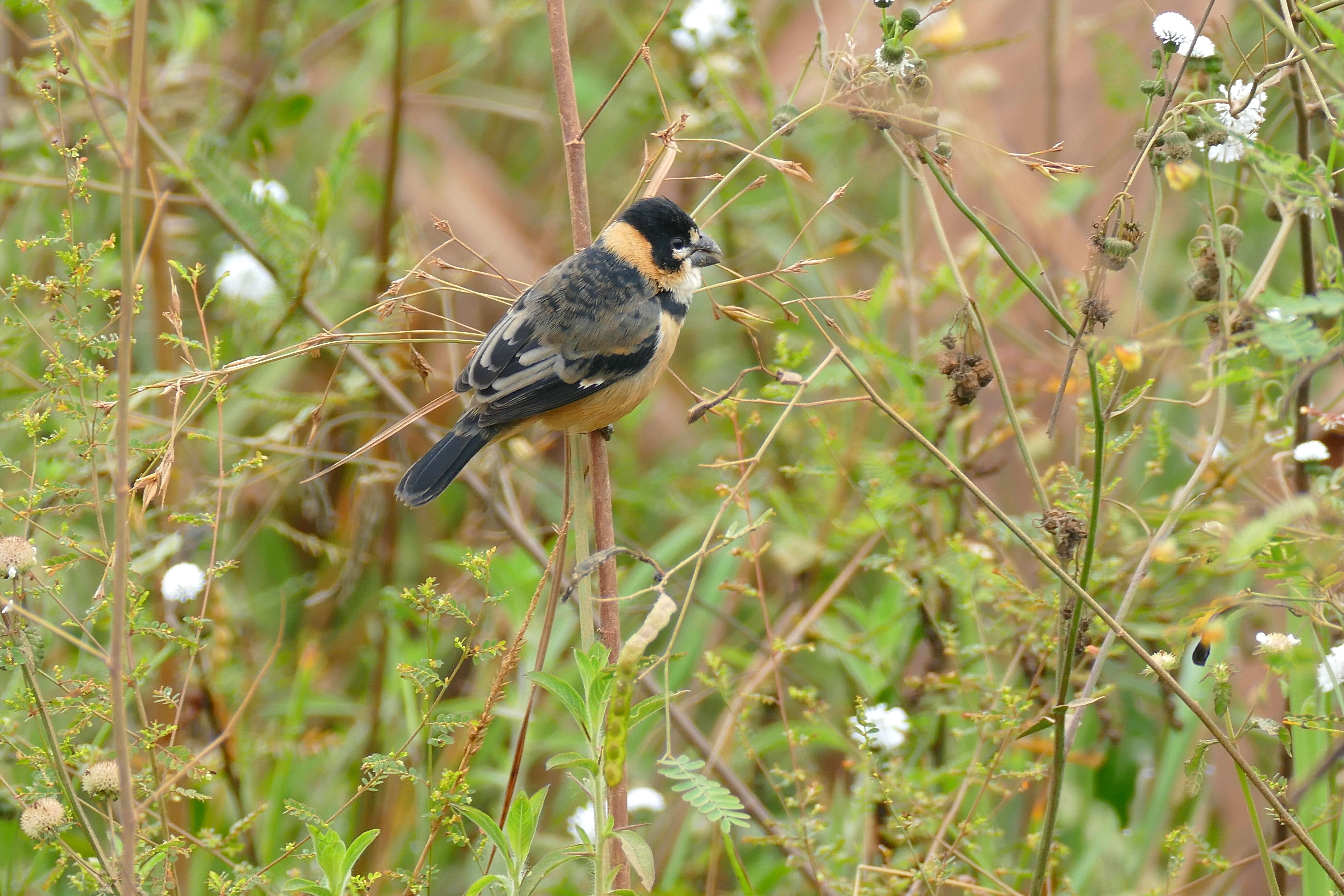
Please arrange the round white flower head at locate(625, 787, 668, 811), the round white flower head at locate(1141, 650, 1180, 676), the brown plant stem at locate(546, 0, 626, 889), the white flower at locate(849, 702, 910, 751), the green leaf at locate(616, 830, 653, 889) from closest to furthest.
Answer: the green leaf at locate(616, 830, 653, 889) < the round white flower head at locate(1141, 650, 1180, 676) < the brown plant stem at locate(546, 0, 626, 889) < the white flower at locate(849, 702, 910, 751) < the round white flower head at locate(625, 787, 668, 811)

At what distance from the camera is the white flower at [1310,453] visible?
7.38 ft

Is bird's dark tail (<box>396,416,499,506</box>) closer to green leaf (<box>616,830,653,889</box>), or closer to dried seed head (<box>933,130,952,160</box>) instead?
green leaf (<box>616,830,653,889</box>)

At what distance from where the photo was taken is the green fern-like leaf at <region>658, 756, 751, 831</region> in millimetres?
1761

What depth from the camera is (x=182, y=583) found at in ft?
8.53

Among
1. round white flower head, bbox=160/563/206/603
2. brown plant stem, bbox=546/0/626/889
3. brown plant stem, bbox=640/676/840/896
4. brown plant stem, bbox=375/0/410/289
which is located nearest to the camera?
brown plant stem, bbox=546/0/626/889

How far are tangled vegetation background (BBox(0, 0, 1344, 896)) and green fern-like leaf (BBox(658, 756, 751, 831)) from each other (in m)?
0.01

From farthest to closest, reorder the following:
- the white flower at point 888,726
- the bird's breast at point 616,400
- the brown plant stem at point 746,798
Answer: the bird's breast at point 616,400, the white flower at point 888,726, the brown plant stem at point 746,798

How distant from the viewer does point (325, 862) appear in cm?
185

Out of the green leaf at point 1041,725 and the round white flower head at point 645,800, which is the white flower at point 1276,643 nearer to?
the green leaf at point 1041,725

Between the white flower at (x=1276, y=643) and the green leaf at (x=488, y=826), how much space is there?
1288 mm

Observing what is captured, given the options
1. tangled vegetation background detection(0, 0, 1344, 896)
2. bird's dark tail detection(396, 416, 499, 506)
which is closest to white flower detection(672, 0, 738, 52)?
tangled vegetation background detection(0, 0, 1344, 896)

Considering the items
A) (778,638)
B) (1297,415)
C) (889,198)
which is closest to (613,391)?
(778,638)

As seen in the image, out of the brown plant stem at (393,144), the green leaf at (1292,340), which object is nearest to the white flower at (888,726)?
the green leaf at (1292,340)

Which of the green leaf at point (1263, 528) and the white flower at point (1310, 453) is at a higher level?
the green leaf at point (1263, 528)
